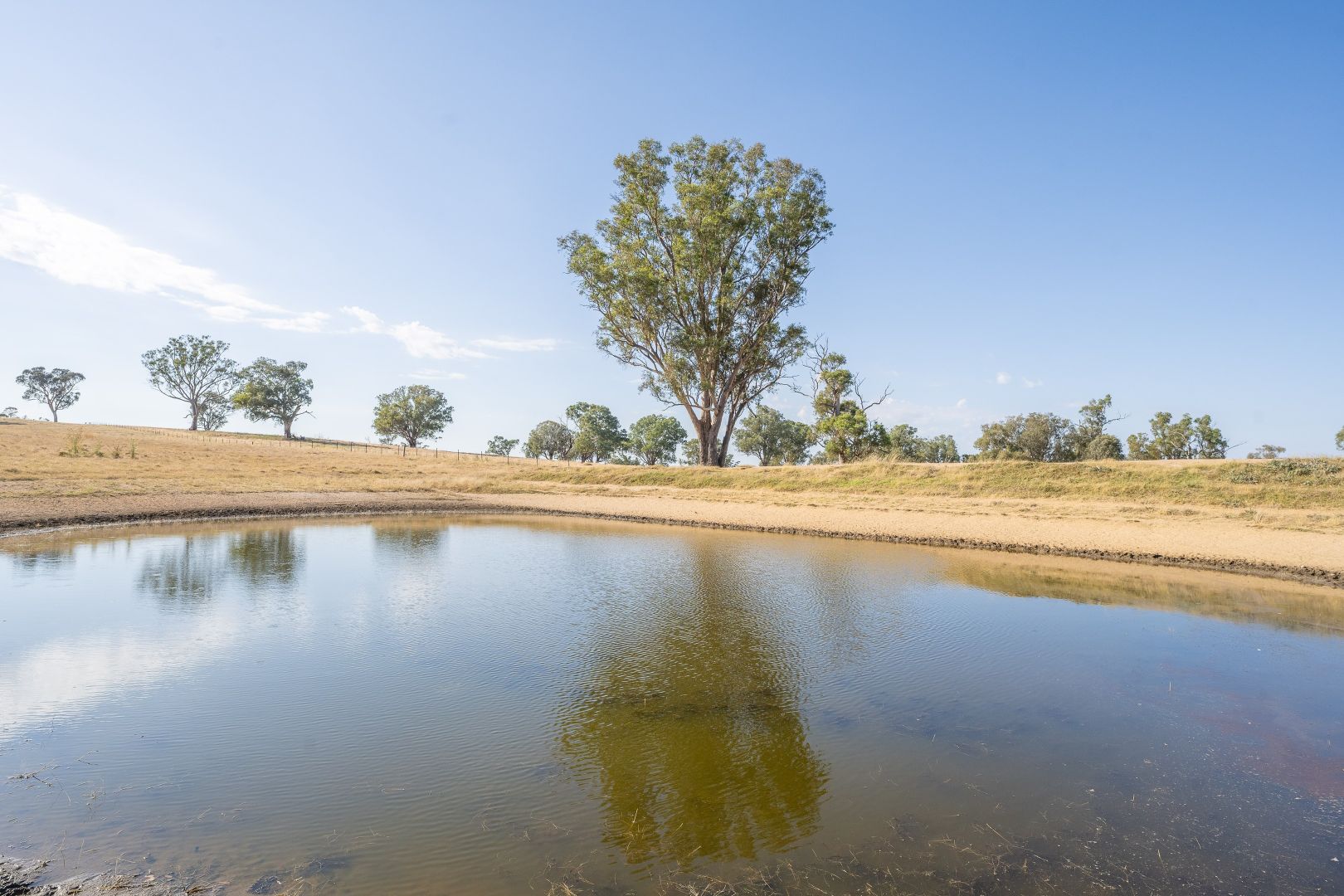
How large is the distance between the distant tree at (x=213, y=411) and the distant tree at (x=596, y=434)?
61.5 meters

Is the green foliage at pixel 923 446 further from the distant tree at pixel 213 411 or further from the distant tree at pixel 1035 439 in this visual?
the distant tree at pixel 213 411

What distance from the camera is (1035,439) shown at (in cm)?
5750

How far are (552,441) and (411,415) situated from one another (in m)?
22.9

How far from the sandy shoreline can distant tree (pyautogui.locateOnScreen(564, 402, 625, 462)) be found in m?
48.1

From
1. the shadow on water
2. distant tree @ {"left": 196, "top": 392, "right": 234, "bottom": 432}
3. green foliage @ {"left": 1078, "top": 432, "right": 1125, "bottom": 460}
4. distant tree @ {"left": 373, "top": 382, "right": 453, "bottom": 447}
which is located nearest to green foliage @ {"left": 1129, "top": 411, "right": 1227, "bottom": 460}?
green foliage @ {"left": 1078, "top": 432, "right": 1125, "bottom": 460}

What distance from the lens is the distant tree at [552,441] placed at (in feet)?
341

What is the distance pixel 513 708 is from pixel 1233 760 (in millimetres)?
9837

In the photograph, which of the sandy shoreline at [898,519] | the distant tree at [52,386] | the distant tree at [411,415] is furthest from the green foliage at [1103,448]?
the distant tree at [52,386]

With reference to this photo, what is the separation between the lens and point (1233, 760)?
8.45 m

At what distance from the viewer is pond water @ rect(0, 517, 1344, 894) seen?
6.05 meters

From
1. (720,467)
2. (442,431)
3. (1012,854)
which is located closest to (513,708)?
(1012,854)

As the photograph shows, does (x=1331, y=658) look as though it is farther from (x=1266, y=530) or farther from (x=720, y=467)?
(x=720, y=467)

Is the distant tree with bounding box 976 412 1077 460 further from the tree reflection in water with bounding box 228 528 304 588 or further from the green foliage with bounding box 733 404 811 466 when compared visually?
the tree reflection in water with bounding box 228 528 304 588

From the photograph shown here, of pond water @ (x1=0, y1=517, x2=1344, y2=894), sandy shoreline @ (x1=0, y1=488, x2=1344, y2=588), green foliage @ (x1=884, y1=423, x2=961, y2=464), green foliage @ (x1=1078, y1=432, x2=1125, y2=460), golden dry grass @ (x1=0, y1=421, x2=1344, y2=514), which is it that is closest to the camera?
pond water @ (x1=0, y1=517, x2=1344, y2=894)
